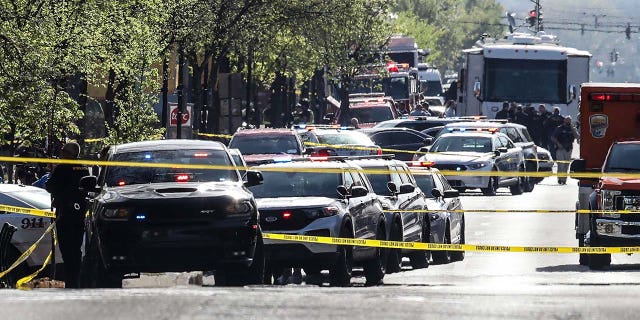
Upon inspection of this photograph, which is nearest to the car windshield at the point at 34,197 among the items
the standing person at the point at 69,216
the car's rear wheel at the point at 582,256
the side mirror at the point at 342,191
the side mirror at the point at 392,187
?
the standing person at the point at 69,216

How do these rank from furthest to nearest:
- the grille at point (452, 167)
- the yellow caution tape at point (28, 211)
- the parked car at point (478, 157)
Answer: the parked car at point (478, 157)
the grille at point (452, 167)
the yellow caution tape at point (28, 211)

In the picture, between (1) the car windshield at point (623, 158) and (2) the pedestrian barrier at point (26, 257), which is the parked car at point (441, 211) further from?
(2) the pedestrian barrier at point (26, 257)

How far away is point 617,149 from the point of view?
22297mm

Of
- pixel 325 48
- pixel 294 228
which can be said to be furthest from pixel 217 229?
pixel 325 48

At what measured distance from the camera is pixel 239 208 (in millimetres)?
17094

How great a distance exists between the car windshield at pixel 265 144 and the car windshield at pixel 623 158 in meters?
11.4

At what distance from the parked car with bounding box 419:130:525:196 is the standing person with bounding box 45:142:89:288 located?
812 inches

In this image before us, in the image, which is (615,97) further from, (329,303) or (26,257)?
(329,303)

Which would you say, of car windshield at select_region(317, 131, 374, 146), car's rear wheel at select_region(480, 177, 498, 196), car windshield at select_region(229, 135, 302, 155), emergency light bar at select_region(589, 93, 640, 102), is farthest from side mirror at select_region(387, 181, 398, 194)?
car's rear wheel at select_region(480, 177, 498, 196)

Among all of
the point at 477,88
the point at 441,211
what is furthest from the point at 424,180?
the point at 477,88

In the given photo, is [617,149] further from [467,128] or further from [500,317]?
[467,128]

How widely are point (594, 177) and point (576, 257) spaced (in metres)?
2.64

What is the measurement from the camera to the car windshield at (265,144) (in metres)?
33.1

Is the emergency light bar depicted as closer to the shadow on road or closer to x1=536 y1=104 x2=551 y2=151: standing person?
the shadow on road
